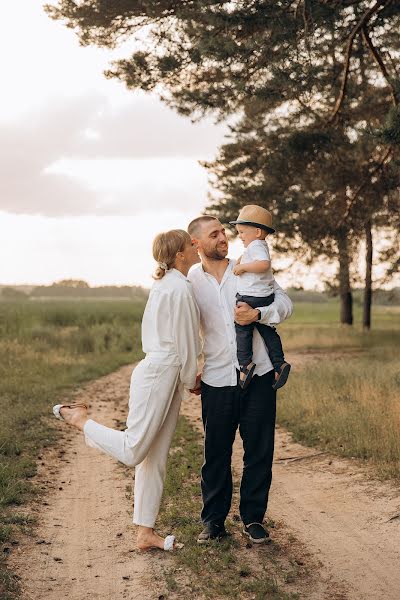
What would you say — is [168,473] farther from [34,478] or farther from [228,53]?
[228,53]

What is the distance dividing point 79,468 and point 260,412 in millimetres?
3403

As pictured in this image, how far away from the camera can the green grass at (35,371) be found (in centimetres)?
675

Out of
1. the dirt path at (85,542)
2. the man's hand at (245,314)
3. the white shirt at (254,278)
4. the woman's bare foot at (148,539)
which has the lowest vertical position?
the dirt path at (85,542)

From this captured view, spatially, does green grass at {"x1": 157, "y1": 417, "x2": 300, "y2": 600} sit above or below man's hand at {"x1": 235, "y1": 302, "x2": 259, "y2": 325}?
below

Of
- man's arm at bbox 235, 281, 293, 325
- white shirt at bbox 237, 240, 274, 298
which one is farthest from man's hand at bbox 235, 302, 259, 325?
white shirt at bbox 237, 240, 274, 298

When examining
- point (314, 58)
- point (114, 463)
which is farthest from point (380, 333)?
point (114, 463)

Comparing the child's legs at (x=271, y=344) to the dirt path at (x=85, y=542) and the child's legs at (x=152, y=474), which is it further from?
the dirt path at (x=85, y=542)

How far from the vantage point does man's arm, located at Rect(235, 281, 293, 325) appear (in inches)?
193

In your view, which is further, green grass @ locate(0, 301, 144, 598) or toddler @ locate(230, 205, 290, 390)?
green grass @ locate(0, 301, 144, 598)

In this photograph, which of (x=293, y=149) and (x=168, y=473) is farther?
(x=293, y=149)

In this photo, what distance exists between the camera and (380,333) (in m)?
26.2

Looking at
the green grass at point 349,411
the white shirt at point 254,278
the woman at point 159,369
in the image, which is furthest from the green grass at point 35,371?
the green grass at point 349,411

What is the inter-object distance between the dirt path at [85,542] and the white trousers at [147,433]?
390 mm

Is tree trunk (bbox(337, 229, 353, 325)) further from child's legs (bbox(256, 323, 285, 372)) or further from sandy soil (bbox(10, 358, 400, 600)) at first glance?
child's legs (bbox(256, 323, 285, 372))
